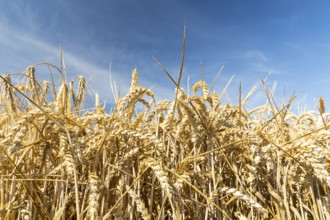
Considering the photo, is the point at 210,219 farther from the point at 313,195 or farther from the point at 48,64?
the point at 48,64

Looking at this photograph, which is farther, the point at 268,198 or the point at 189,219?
the point at 268,198

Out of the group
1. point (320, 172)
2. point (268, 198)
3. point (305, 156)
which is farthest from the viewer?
point (268, 198)

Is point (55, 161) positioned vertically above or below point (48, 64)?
below

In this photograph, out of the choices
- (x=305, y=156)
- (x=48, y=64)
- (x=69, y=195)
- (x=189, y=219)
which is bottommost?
(x=189, y=219)

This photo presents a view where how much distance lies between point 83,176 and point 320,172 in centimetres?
Answer: 93

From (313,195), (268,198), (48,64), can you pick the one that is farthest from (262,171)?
(48,64)

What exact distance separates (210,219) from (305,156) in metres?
0.49

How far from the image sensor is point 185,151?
57.8 inches

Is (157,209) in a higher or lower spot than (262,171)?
lower

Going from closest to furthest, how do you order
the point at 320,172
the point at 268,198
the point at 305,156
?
1. the point at 320,172
2. the point at 305,156
3. the point at 268,198

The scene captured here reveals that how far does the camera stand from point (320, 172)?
1.10 m

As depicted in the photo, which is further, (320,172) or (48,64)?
(48,64)

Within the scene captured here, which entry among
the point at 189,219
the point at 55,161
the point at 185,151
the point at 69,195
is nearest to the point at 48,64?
the point at 55,161

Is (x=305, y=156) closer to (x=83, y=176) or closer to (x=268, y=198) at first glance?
(x=268, y=198)
